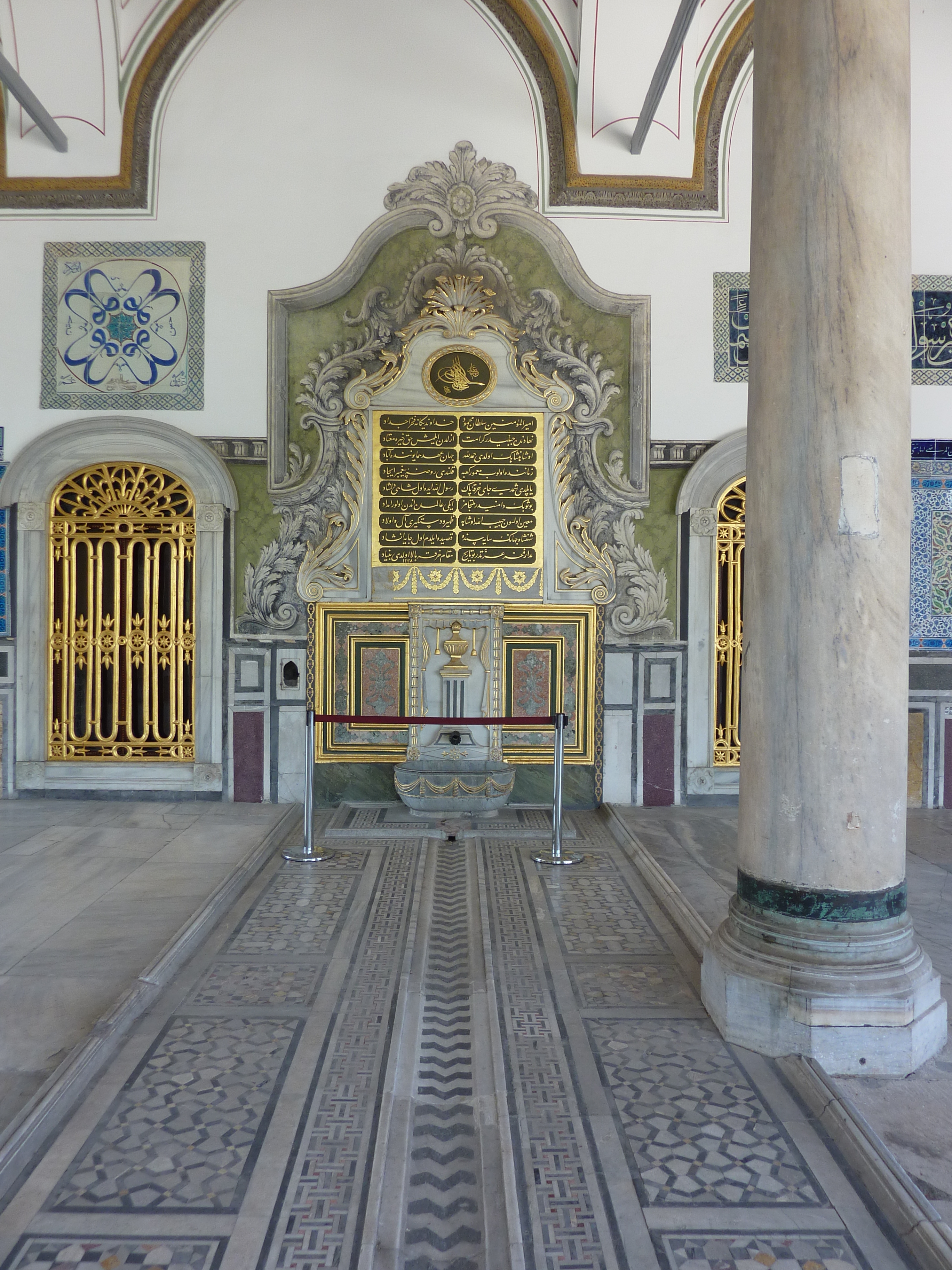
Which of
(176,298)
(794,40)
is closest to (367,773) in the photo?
(176,298)

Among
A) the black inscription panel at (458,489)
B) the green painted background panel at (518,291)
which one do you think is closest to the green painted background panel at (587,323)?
→ the green painted background panel at (518,291)

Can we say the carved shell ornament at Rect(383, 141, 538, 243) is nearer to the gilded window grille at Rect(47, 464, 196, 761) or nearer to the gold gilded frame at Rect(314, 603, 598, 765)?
the gilded window grille at Rect(47, 464, 196, 761)

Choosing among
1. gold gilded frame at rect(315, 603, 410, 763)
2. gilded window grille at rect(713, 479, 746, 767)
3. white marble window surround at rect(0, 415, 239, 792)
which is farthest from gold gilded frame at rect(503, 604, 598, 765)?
white marble window surround at rect(0, 415, 239, 792)

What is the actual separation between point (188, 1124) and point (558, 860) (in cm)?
268

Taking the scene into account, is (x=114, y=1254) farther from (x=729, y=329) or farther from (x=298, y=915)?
(x=729, y=329)

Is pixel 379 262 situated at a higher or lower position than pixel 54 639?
higher

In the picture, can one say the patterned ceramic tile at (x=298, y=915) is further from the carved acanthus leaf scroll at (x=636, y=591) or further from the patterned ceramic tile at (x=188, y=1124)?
the carved acanthus leaf scroll at (x=636, y=591)

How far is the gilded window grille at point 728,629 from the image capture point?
6.07m

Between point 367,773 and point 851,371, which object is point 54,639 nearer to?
point 367,773

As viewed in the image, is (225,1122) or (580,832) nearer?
(225,1122)

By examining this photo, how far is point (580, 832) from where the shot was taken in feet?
17.8

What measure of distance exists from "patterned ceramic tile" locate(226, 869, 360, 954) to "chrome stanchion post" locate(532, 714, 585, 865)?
100 centimetres

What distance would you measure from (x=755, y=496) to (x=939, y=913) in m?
2.33

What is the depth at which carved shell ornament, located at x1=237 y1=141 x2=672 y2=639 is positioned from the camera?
19.5ft
